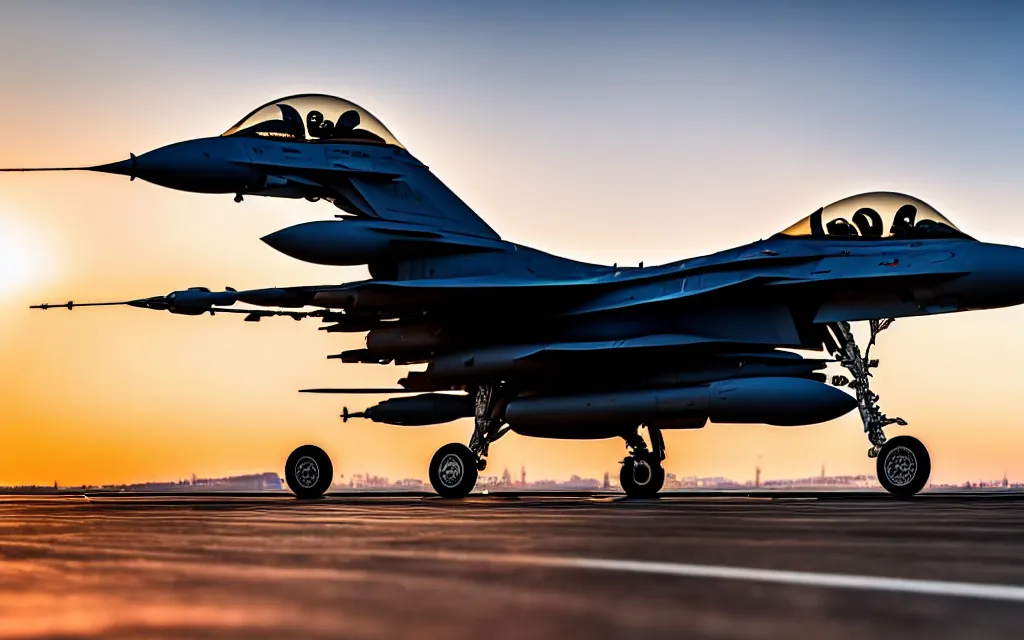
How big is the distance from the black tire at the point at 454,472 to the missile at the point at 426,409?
987 mm

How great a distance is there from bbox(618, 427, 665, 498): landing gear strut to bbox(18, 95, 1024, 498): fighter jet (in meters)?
0.03

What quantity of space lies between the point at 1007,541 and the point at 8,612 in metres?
5.53

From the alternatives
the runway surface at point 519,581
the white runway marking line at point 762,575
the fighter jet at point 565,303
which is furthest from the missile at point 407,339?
the white runway marking line at point 762,575

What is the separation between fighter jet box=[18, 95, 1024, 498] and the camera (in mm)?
18531

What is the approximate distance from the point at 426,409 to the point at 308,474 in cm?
247

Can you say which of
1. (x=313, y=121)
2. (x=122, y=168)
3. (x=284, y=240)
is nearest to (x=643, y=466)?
(x=284, y=240)

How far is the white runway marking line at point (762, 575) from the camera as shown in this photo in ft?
16.3

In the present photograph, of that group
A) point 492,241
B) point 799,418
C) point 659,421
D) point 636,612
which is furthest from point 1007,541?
point 492,241

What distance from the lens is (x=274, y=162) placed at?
871 inches

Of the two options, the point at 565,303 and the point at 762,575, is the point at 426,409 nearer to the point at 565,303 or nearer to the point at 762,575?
the point at 565,303

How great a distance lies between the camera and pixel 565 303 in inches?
840

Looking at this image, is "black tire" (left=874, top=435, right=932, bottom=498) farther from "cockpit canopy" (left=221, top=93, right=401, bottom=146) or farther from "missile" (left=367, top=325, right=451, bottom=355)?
"cockpit canopy" (left=221, top=93, right=401, bottom=146)

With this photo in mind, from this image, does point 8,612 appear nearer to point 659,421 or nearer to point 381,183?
point 659,421

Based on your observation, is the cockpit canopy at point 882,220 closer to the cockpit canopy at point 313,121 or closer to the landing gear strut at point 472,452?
the landing gear strut at point 472,452
